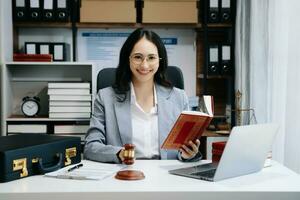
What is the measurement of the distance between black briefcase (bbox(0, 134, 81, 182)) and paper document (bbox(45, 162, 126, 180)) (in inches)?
1.7

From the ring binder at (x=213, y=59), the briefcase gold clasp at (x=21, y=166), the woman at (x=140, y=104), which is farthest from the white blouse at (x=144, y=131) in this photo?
the ring binder at (x=213, y=59)

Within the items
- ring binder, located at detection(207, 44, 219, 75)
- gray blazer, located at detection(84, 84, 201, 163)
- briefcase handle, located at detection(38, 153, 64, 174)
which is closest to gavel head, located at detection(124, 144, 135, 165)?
briefcase handle, located at detection(38, 153, 64, 174)

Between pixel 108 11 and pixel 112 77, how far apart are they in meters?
1.11

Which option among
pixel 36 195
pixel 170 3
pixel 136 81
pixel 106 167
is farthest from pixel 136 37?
pixel 170 3

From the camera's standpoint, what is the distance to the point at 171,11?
10.2 feet

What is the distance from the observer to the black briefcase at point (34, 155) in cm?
114

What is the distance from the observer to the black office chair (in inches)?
85.1

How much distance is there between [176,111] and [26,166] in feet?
2.98

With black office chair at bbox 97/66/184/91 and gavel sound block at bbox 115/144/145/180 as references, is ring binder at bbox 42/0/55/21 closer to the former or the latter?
black office chair at bbox 97/66/184/91

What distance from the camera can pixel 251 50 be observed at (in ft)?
9.14

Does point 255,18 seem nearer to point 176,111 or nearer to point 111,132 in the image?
point 176,111

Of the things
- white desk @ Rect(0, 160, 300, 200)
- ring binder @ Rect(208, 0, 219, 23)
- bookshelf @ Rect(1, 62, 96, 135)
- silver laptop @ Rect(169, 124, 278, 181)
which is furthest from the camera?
bookshelf @ Rect(1, 62, 96, 135)

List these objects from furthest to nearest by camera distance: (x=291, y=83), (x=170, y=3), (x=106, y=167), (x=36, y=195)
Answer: (x=170, y=3)
(x=291, y=83)
(x=106, y=167)
(x=36, y=195)

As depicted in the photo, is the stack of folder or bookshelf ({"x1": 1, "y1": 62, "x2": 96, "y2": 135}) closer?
the stack of folder
